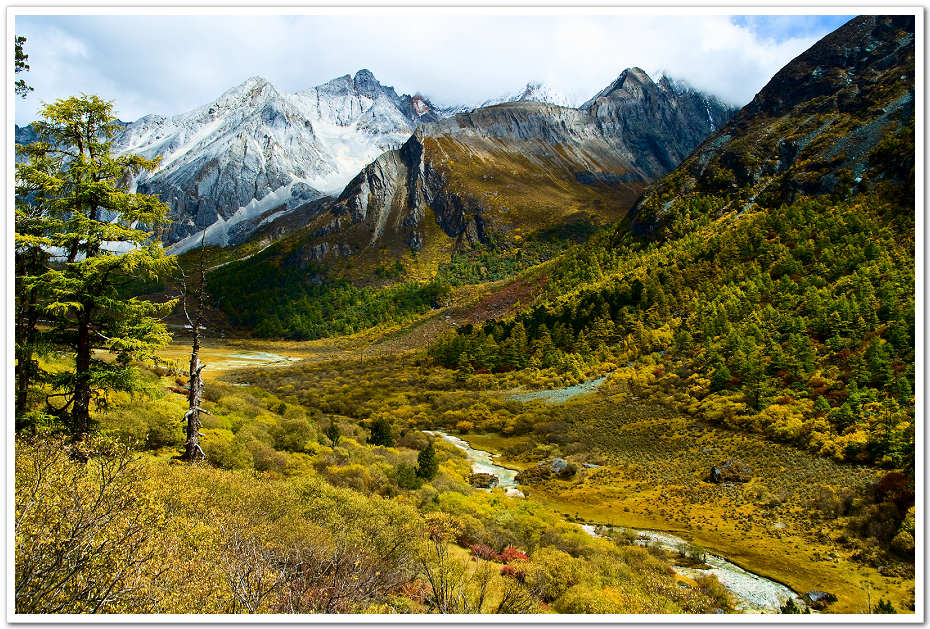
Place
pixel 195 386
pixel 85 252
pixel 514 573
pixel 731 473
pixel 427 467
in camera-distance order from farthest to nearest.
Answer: pixel 731 473 < pixel 427 467 < pixel 514 573 < pixel 195 386 < pixel 85 252

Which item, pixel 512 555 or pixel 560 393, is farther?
pixel 560 393

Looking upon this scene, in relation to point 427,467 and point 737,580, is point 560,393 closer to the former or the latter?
point 427,467

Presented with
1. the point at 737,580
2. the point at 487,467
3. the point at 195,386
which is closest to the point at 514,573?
the point at 737,580

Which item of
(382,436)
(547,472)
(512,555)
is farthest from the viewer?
(547,472)

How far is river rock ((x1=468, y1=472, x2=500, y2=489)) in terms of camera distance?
33691 mm

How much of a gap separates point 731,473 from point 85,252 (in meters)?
38.4

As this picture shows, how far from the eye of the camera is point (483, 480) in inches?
1358

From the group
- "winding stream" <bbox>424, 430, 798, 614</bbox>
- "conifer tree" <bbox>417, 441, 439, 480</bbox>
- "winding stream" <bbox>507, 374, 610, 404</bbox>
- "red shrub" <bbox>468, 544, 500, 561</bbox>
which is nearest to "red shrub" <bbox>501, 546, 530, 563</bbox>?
"red shrub" <bbox>468, 544, 500, 561</bbox>

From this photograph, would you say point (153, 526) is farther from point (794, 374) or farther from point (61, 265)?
point (794, 374)

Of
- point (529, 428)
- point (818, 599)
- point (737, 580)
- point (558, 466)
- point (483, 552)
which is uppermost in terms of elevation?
point (483, 552)

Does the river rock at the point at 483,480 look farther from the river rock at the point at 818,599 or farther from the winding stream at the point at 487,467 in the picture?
the river rock at the point at 818,599

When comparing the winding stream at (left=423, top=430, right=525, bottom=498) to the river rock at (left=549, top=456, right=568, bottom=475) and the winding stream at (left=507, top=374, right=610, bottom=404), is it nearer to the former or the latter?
the river rock at (left=549, top=456, right=568, bottom=475)

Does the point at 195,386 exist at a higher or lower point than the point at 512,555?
higher

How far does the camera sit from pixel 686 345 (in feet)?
197
